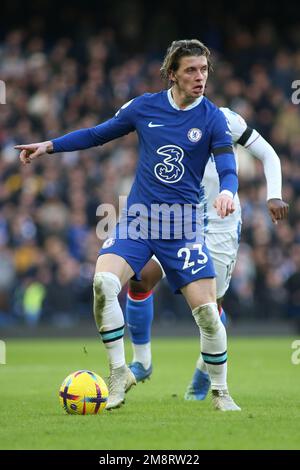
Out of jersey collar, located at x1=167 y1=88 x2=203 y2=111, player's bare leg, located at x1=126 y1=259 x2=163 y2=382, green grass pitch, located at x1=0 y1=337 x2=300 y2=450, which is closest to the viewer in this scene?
green grass pitch, located at x1=0 y1=337 x2=300 y2=450

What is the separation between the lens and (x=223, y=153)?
8117mm

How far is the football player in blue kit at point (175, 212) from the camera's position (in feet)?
26.6

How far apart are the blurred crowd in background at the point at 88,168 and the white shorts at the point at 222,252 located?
10781 millimetres

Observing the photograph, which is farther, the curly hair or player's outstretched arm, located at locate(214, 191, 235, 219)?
the curly hair

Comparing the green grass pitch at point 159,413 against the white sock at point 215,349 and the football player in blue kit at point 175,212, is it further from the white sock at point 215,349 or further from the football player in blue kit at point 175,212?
the football player in blue kit at point 175,212

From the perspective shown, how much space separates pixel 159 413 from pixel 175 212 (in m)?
1.50

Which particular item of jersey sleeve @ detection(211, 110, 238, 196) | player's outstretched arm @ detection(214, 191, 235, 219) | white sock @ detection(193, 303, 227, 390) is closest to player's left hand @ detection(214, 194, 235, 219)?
player's outstretched arm @ detection(214, 191, 235, 219)

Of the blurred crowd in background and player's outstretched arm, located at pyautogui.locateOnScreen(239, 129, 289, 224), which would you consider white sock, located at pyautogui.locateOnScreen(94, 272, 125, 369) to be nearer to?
player's outstretched arm, located at pyautogui.locateOnScreen(239, 129, 289, 224)

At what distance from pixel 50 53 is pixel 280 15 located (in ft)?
22.1

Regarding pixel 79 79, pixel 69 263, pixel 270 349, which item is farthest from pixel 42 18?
pixel 270 349

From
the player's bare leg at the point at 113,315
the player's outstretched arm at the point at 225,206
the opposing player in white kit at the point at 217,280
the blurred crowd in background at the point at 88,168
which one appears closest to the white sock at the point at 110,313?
the player's bare leg at the point at 113,315

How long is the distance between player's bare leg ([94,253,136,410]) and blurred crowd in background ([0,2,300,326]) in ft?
39.8

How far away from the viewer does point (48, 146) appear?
8.47 metres

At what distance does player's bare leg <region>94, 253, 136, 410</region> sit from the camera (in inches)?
318
